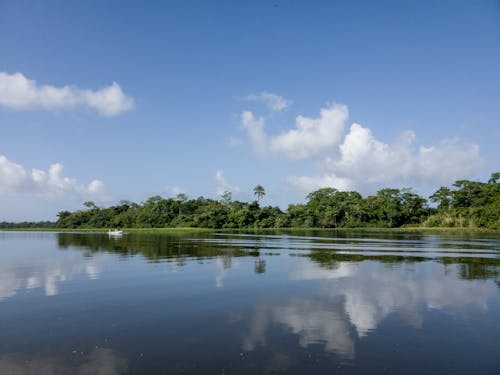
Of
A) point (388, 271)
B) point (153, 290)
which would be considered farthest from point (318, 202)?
point (153, 290)

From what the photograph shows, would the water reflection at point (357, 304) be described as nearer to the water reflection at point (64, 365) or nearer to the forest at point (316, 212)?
the water reflection at point (64, 365)

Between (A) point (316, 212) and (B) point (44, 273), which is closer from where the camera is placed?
(B) point (44, 273)

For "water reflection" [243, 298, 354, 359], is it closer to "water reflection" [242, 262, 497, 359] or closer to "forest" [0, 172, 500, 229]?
"water reflection" [242, 262, 497, 359]

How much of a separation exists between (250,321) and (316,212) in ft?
372

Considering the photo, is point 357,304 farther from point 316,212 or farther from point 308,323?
point 316,212

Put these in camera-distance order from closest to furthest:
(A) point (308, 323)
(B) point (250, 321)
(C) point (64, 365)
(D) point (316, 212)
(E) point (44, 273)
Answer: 1. (C) point (64, 365)
2. (A) point (308, 323)
3. (B) point (250, 321)
4. (E) point (44, 273)
5. (D) point (316, 212)

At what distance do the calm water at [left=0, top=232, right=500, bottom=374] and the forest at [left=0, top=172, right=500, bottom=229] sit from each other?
286 feet

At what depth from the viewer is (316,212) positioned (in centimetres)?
12362

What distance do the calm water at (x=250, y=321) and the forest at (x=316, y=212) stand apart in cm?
8713

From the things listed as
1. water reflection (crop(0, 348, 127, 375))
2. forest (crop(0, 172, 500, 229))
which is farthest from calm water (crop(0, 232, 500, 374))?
forest (crop(0, 172, 500, 229))

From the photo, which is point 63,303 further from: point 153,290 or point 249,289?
point 249,289

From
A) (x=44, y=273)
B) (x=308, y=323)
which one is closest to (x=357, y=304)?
(x=308, y=323)

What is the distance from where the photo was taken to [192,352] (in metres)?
9.82

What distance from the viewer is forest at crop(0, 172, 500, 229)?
337 ft
